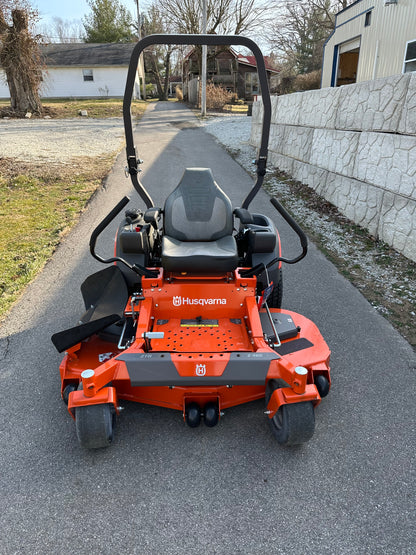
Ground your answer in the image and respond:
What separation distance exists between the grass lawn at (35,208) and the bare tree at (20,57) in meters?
11.0

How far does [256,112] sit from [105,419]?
12778 mm

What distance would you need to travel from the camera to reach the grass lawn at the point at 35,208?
17.3ft

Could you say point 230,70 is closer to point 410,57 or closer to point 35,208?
point 410,57

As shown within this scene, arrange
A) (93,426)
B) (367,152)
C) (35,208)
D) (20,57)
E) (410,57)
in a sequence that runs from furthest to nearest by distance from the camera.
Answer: (20,57)
(410,57)
(35,208)
(367,152)
(93,426)

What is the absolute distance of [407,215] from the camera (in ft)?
17.5

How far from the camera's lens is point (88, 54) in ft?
115

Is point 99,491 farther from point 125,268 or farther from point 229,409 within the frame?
point 125,268

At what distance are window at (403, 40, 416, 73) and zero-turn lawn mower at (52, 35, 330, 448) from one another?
31.4 feet

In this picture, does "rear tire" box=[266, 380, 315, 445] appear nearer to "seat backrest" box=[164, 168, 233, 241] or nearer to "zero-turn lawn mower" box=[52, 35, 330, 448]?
"zero-turn lawn mower" box=[52, 35, 330, 448]

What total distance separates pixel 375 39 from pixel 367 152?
8994 millimetres

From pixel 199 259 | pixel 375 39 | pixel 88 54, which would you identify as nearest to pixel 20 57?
pixel 375 39

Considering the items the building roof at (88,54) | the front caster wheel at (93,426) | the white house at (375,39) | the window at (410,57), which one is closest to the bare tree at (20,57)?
the white house at (375,39)

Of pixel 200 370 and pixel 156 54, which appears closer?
pixel 200 370

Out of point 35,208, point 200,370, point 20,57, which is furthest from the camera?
point 20,57
